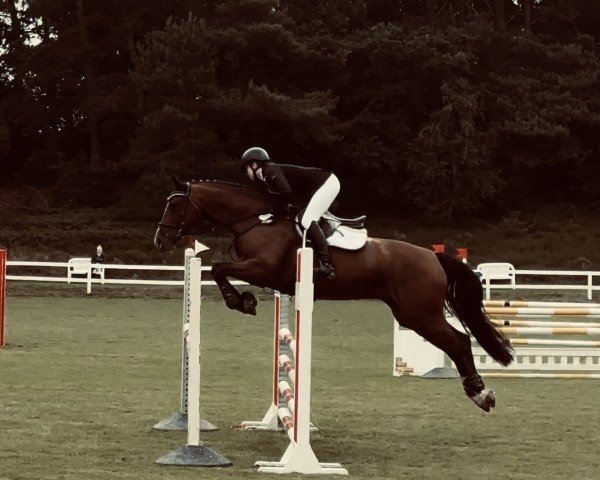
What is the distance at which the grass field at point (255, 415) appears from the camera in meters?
6.84

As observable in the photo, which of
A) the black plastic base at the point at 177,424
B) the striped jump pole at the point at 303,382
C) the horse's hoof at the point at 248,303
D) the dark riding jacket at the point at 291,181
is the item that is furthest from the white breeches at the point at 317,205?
the black plastic base at the point at 177,424

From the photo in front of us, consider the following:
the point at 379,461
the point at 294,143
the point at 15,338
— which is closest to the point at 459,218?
the point at 294,143

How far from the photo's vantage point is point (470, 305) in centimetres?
880

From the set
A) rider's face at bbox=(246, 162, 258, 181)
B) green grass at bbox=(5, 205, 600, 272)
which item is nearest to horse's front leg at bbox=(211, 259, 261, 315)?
rider's face at bbox=(246, 162, 258, 181)

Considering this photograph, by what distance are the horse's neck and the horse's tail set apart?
54.2 inches

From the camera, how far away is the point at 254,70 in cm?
4238

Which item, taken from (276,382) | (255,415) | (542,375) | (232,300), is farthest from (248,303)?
(542,375)

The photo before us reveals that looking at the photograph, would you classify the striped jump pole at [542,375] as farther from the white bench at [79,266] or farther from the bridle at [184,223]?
the white bench at [79,266]

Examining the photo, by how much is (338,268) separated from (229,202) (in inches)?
35.3

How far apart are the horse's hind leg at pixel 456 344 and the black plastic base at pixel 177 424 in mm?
1492

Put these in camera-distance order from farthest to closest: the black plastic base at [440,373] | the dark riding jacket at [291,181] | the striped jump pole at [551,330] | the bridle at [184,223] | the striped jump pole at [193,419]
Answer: the black plastic base at [440,373], the striped jump pole at [551,330], the bridle at [184,223], the dark riding jacket at [291,181], the striped jump pole at [193,419]

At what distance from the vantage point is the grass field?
22.4 ft

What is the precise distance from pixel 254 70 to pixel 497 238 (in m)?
10.1

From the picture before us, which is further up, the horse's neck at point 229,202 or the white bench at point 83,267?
the horse's neck at point 229,202
